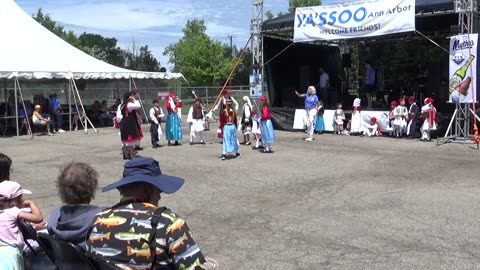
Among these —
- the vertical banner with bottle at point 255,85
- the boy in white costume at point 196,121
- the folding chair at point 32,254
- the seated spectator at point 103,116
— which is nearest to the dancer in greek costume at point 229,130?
the boy in white costume at point 196,121

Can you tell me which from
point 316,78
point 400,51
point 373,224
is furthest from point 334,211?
point 400,51

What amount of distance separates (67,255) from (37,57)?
20345mm

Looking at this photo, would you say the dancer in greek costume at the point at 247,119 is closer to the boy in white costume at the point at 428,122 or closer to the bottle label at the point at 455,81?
the boy in white costume at the point at 428,122

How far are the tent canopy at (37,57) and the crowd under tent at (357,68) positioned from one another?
19.8 feet

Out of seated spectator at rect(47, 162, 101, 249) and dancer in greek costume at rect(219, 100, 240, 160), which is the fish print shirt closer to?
seated spectator at rect(47, 162, 101, 249)

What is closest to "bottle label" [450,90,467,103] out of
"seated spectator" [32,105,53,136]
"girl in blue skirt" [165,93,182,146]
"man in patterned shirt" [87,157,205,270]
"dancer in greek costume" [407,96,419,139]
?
"dancer in greek costume" [407,96,419,139]

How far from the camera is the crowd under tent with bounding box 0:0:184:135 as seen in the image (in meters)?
20.0

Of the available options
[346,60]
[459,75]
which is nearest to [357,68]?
[346,60]

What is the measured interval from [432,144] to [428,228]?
9.11m

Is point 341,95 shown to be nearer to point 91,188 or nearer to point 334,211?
point 334,211

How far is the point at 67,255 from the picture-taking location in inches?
112

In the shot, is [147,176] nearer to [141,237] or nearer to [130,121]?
[141,237]

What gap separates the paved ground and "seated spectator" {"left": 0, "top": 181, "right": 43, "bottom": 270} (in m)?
2.02

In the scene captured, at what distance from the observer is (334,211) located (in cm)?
726
